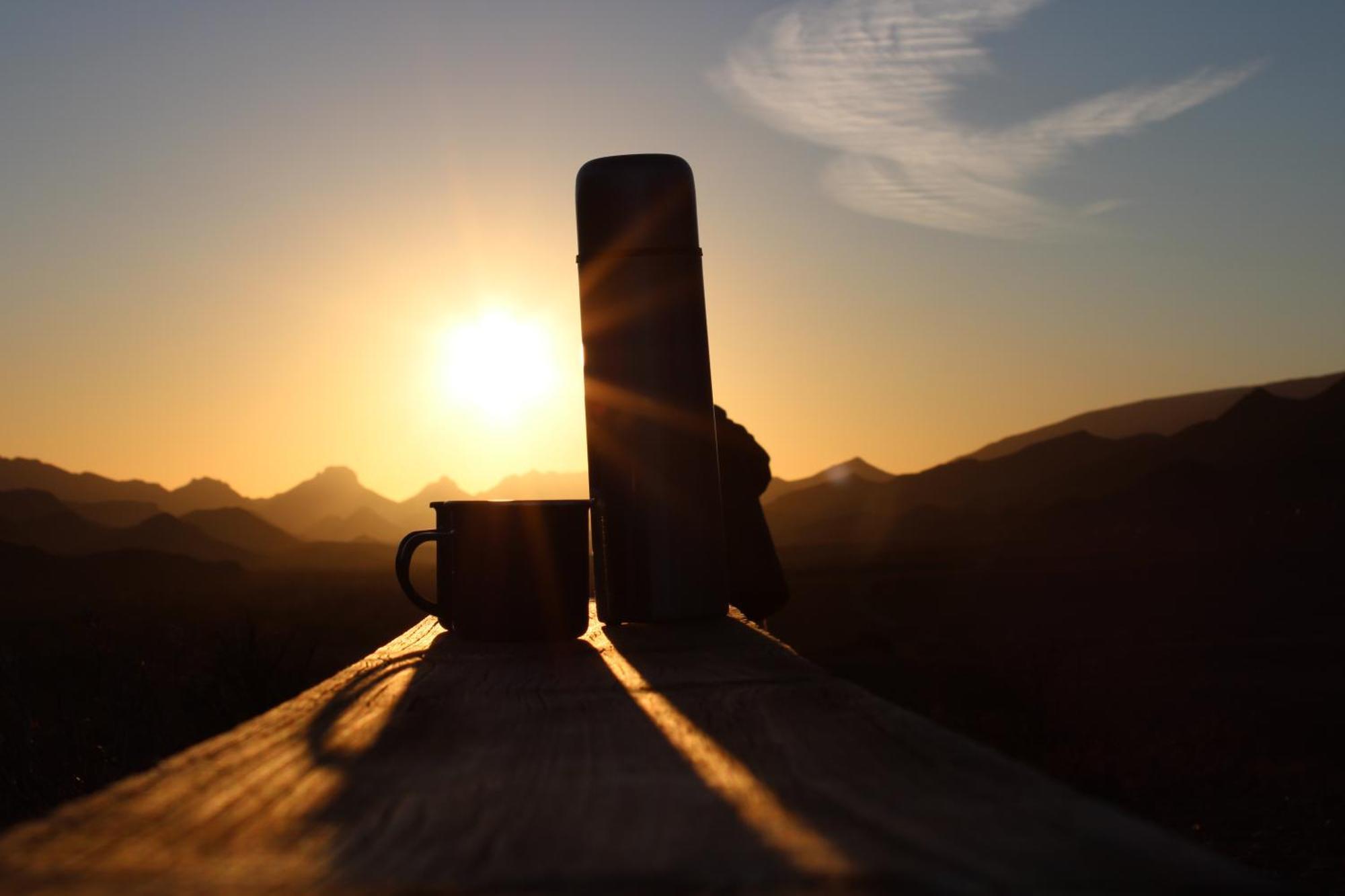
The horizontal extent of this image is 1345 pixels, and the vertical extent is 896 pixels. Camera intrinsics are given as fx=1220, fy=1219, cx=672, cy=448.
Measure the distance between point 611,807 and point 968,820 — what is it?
19 cm

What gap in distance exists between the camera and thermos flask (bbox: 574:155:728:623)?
2.11m

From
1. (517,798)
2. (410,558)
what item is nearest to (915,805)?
(517,798)

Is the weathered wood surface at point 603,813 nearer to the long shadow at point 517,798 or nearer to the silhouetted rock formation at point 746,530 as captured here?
the long shadow at point 517,798

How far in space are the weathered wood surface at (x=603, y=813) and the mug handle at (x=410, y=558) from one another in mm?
819

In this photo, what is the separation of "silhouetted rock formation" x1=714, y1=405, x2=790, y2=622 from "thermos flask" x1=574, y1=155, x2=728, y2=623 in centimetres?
165

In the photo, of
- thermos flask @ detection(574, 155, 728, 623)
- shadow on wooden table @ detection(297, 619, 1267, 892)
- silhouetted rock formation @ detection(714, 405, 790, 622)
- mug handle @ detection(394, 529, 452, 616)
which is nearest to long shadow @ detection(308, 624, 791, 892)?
shadow on wooden table @ detection(297, 619, 1267, 892)

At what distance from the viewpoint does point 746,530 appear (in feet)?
13.9

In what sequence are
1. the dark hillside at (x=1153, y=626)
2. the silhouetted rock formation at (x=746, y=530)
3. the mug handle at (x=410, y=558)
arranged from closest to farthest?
the mug handle at (x=410, y=558) → the silhouetted rock formation at (x=746, y=530) → the dark hillside at (x=1153, y=626)

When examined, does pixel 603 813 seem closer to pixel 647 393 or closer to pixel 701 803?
pixel 701 803

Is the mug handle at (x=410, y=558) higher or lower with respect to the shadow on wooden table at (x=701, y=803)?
higher

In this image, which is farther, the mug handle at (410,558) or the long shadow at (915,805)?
the mug handle at (410,558)

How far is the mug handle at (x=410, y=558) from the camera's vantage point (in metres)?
1.89

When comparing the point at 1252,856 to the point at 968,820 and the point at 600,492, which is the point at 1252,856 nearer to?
the point at 600,492

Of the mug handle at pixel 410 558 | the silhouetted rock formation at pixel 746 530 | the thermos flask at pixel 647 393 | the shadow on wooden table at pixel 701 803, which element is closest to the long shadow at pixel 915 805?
the shadow on wooden table at pixel 701 803
